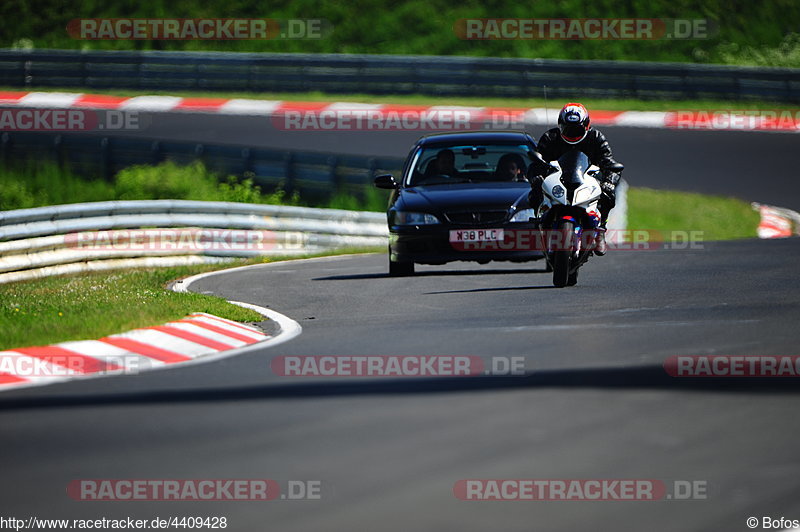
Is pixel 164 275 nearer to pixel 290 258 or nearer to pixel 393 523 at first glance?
pixel 290 258

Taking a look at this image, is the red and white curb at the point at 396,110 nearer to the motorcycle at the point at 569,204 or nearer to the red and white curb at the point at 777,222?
the red and white curb at the point at 777,222

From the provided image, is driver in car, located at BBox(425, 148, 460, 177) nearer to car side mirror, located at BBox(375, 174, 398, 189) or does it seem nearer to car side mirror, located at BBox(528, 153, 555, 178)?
car side mirror, located at BBox(375, 174, 398, 189)

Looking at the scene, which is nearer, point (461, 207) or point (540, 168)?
point (540, 168)

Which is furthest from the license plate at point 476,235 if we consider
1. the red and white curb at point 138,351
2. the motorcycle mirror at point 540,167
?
the red and white curb at point 138,351

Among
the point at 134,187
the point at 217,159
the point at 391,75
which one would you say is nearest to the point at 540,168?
the point at 217,159

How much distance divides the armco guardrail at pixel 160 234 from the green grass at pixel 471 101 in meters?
11.5

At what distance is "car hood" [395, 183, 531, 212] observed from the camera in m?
14.0

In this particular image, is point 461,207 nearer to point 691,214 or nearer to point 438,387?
point 438,387

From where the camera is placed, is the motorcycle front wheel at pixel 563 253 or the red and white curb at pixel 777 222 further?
the red and white curb at pixel 777 222

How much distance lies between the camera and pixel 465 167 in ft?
50.0

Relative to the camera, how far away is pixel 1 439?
6.64m

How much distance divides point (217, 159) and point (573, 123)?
47.0 feet

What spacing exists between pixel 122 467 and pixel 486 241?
815 centimetres

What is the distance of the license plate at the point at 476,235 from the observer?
541 inches
